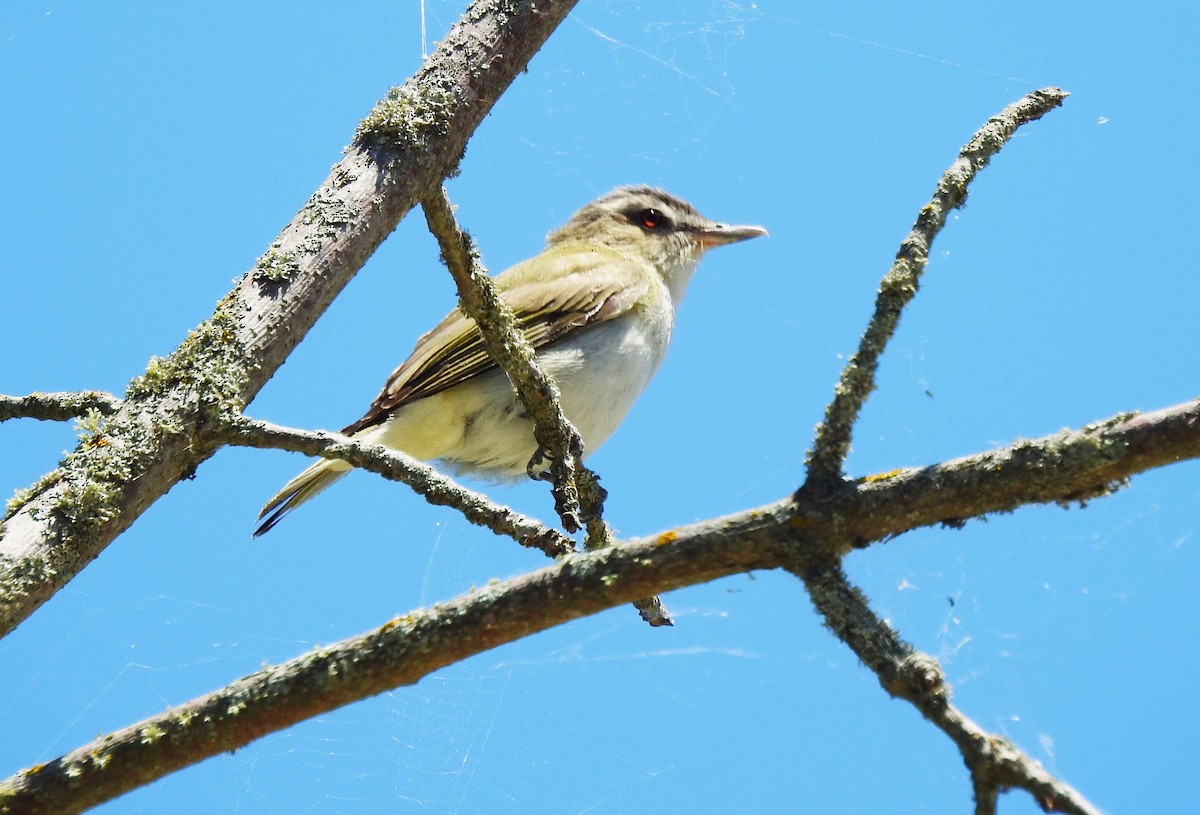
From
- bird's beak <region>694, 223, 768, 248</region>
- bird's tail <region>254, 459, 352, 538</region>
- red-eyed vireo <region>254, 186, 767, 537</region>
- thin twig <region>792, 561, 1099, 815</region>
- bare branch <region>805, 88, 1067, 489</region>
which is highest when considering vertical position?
bird's beak <region>694, 223, 768, 248</region>

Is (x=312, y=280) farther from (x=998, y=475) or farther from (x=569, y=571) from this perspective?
(x=998, y=475)

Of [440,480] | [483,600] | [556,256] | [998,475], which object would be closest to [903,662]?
[998,475]

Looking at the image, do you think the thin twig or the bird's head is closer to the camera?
the thin twig

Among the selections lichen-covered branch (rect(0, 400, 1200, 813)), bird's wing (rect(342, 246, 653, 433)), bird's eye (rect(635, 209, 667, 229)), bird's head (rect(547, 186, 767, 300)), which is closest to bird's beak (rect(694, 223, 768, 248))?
bird's head (rect(547, 186, 767, 300))

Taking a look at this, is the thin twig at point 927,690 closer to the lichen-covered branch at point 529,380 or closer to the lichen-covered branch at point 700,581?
the lichen-covered branch at point 700,581

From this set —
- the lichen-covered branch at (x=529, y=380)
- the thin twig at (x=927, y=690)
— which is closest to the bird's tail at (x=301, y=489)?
the lichen-covered branch at (x=529, y=380)

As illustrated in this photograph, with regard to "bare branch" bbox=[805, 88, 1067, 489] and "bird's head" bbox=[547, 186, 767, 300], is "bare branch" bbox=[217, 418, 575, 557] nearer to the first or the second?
"bare branch" bbox=[805, 88, 1067, 489]
